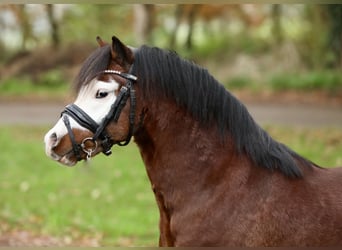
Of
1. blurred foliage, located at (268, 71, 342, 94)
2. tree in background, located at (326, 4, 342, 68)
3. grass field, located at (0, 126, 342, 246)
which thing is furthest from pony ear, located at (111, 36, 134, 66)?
blurred foliage, located at (268, 71, 342, 94)

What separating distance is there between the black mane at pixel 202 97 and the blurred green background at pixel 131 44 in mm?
3713

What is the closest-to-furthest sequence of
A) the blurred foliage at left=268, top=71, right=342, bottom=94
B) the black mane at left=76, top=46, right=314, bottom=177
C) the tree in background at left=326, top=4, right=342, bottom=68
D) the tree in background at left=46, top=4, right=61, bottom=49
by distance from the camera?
the black mane at left=76, top=46, right=314, bottom=177 → the tree in background at left=326, top=4, right=342, bottom=68 → the blurred foliage at left=268, top=71, right=342, bottom=94 → the tree in background at left=46, top=4, right=61, bottom=49

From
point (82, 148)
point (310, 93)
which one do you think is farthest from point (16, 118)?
point (82, 148)

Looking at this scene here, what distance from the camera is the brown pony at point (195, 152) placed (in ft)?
10.3

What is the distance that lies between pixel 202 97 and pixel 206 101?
0.10 ft

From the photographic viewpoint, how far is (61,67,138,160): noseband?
314 cm

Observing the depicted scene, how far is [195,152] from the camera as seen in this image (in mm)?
3297

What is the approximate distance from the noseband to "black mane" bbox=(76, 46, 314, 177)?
83 mm

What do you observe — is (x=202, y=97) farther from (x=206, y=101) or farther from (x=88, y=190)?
(x=88, y=190)

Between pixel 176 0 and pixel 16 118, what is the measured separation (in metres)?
9.36

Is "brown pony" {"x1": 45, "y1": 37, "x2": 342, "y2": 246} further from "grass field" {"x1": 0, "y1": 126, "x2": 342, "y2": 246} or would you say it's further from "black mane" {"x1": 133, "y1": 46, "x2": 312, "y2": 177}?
"grass field" {"x1": 0, "y1": 126, "x2": 342, "y2": 246}

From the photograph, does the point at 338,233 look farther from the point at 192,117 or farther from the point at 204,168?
the point at 192,117

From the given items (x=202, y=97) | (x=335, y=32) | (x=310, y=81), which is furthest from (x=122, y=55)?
(x=310, y=81)

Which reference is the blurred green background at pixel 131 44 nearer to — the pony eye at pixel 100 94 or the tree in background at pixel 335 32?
the tree in background at pixel 335 32
